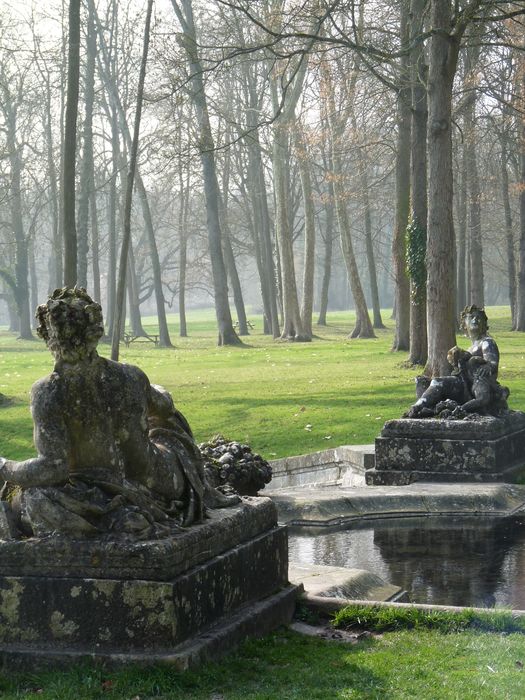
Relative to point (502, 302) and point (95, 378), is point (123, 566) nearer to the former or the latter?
point (95, 378)

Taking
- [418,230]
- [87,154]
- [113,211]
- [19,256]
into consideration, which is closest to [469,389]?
[418,230]

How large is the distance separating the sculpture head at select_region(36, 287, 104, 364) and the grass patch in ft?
6.93

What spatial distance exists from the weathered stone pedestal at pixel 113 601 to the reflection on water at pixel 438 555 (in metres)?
2.28

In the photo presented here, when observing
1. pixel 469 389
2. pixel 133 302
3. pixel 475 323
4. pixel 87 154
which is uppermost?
pixel 87 154

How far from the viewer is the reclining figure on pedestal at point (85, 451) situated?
5.58 m

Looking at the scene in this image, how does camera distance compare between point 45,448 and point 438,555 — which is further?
point 438,555

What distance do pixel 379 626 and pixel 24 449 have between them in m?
11.6

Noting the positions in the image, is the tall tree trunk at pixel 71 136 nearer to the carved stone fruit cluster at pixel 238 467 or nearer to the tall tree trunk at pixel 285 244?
the carved stone fruit cluster at pixel 238 467

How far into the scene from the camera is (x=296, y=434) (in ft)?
55.7

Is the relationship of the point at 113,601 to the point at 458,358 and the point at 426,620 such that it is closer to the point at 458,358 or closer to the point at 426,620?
the point at 426,620

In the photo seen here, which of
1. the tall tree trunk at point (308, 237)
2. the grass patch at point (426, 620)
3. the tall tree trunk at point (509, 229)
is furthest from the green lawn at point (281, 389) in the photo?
the grass patch at point (426, 620)

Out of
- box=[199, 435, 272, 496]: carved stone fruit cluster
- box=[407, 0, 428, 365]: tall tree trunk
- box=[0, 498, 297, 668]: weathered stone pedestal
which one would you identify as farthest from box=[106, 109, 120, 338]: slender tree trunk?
box=[0, 498, 297, 668]: weathered stone pedestal

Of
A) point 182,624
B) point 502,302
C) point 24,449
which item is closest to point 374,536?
point 182,624

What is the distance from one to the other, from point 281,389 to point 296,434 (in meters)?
6.24
